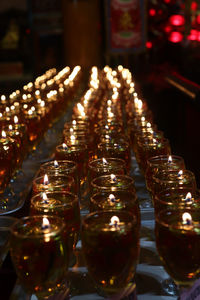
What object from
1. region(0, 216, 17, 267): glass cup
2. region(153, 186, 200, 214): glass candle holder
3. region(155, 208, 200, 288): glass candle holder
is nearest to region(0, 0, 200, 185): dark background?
region(0, 216, 17, 267): glass cup

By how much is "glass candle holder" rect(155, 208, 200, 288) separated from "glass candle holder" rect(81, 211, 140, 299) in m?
0.05

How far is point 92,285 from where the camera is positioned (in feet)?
3.16

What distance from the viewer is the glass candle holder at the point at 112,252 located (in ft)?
2.72

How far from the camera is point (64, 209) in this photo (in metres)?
0.98

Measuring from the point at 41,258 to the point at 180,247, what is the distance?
0.85ft

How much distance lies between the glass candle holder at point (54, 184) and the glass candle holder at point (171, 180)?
0.21m

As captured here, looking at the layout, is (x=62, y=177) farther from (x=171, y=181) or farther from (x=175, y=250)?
(x=175, y=250)

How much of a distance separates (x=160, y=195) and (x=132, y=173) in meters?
0.65

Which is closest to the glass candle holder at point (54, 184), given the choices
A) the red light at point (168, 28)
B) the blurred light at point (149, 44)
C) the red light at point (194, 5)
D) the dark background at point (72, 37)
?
the dark background at point (72, 37)

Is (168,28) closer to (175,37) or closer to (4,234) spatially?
(175,37)

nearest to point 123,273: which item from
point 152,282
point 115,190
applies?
point 152,282

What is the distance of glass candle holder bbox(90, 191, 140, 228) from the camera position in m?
0.99

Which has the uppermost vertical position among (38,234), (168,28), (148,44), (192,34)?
(38,234)

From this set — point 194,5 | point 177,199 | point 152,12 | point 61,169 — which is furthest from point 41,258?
point 194,5
